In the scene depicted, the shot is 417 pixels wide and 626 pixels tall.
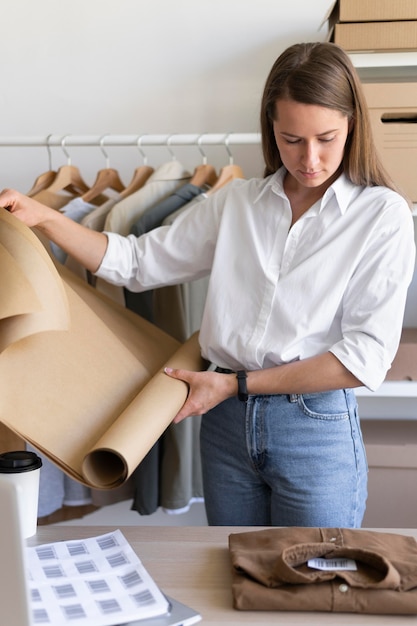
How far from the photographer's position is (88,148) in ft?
8.42

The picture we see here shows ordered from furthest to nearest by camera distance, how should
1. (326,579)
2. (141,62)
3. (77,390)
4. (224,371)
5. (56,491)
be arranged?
(141,62)
(56,491)
(224,371)
(77,390)
(326,579)

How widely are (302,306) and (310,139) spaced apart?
0.30 m

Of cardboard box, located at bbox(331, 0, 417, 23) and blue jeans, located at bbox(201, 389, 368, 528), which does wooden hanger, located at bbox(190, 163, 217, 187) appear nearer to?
cardboard box, located at bbox(331, 0, 417, 23)

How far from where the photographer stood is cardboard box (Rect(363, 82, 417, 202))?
6.65ft

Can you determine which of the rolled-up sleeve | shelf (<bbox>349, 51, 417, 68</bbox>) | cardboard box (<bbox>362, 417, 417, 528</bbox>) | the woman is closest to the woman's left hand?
the woman

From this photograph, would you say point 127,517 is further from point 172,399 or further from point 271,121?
point 271,121

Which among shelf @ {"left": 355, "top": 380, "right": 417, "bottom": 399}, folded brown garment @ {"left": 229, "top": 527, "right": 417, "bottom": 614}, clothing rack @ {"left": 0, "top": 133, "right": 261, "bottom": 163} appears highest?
clothing rack @ {"left": 0, "top": 133, "right": 261, "bottom": 163}

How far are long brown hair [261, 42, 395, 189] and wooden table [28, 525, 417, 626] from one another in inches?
26.0

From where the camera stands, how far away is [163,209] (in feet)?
6.61

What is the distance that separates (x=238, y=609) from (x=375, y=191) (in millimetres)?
807

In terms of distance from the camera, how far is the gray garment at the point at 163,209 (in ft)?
6.48

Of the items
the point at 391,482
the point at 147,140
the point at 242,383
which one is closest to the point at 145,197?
the point at 147,140

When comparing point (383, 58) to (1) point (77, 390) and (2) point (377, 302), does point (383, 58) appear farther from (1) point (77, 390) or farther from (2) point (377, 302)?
(1) point (77, 390)

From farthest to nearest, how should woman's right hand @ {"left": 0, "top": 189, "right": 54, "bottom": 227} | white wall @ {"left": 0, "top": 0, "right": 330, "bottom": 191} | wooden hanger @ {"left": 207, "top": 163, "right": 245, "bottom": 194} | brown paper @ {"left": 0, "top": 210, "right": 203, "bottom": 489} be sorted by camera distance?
white wall @ {"left": 0, "top": 0, "right": 330, "bottom": 191}, wooden hanger @ {"left": 207, "top": 163, "right": 245, "bottom": 194}, woman's right hand @ {"left": 0, "top": 189, "right": 54, "bottom": 227}, brown paper @ {"left": 0, "top": 210, "right": 203, "bottom": 489}
